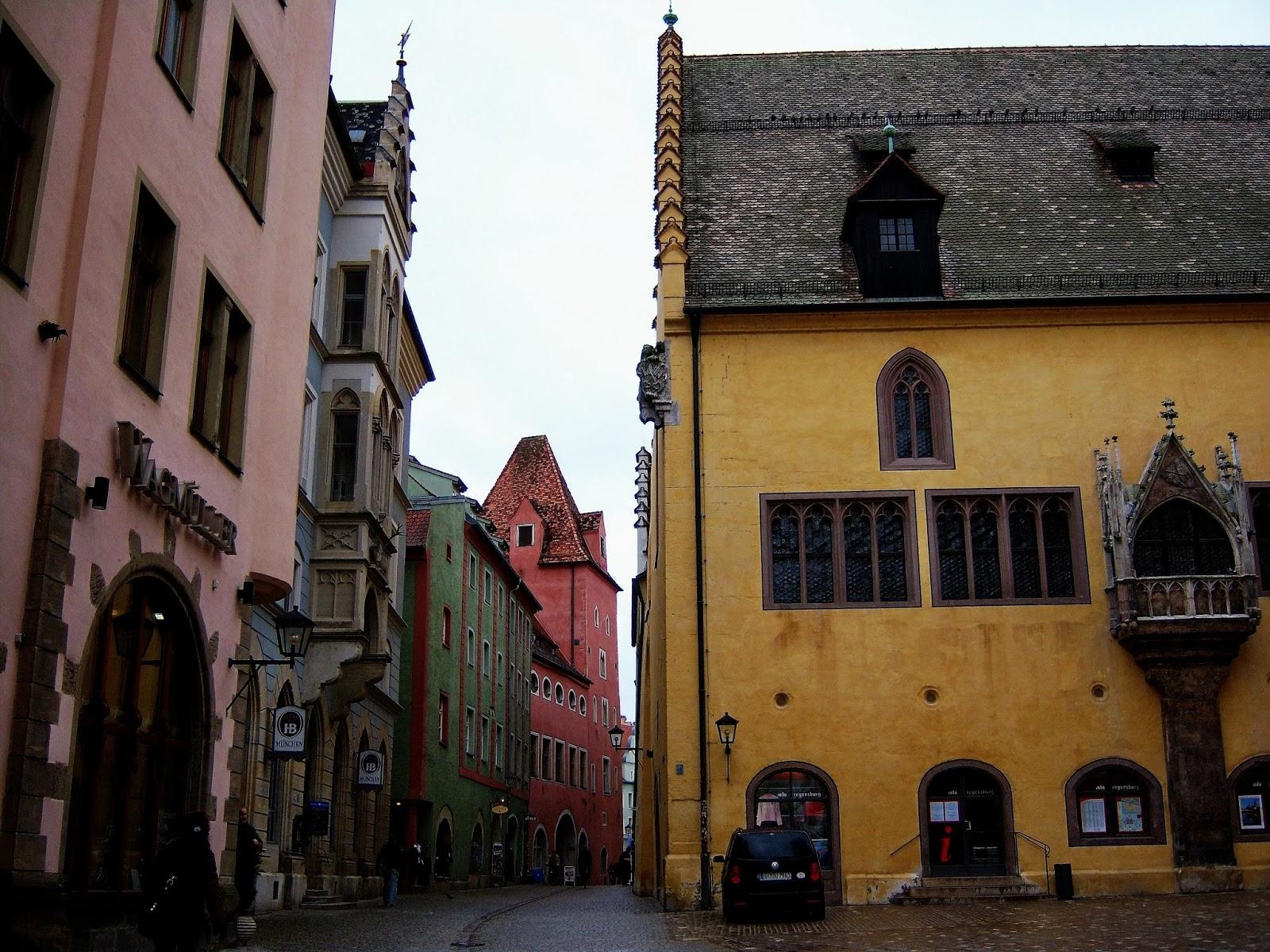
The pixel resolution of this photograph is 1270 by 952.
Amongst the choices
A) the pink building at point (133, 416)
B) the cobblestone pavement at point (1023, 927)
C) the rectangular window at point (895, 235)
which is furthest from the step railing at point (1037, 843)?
the pink building at point (133, 416)

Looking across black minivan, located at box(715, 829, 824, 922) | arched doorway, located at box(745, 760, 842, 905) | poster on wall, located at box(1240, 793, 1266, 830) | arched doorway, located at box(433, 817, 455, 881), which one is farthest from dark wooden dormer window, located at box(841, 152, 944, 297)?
arched doorway, located at box(433, 817, 455, 881)

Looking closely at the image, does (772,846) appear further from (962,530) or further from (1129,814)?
(962,530)

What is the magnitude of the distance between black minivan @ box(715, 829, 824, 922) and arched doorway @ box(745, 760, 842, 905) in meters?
3.80

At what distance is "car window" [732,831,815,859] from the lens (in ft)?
63.4

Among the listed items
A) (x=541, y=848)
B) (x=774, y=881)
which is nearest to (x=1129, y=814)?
(x=774, y=881)

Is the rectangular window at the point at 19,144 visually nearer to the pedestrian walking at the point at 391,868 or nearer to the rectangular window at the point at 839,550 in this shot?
the rectangular window at the point at 839,550

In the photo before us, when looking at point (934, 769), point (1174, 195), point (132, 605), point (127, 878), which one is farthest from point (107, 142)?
point (1174, 195)

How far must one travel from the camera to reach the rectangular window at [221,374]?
565 inches

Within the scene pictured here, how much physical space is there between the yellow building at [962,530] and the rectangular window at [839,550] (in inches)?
2.1

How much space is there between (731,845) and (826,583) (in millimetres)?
6248

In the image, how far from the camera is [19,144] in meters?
10.7

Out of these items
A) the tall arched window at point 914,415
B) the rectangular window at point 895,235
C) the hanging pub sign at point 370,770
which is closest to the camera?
the tall arched window at point 914,415

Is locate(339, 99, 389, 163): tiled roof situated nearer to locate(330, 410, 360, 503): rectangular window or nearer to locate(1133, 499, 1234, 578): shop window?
locate(330, 410, 360, 503): rectangular window

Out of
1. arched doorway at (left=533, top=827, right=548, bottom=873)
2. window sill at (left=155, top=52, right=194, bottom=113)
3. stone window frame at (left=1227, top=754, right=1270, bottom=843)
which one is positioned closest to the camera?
window sill at (left=155, top=52, right=194, bottom=113)
